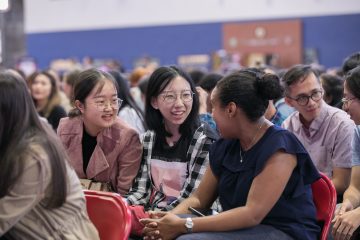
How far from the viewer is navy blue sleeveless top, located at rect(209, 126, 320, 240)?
8.25 ft

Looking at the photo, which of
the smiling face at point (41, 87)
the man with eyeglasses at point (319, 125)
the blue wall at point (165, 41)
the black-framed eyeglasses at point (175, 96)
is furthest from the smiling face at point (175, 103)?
the blue wall at point (165, 41)

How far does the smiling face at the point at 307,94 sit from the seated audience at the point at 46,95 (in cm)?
288

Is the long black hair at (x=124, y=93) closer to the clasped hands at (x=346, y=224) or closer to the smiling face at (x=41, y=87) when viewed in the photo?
the smiling face at (x=41, y=87)

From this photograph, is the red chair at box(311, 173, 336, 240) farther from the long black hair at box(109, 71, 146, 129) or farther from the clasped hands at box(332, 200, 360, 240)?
the long black hair at box(109, 71, 146, 129)

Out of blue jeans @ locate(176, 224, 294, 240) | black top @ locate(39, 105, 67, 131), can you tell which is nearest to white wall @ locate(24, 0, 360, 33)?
black top @ locate(39, 105, 67, 131)

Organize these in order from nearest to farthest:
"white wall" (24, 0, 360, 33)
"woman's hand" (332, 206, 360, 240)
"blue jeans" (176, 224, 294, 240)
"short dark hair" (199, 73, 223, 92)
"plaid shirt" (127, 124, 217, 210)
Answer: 1. "blue jeans" (176, 224, 294, 240)
2. "woman's hand" (332, 206, 360, 240)
3. "plaid shirt" (127, 124, 217, 210)
4. "short dark hair" (199, 73, 223, 92)
5. "white wall" (24, 0, 360, 33)

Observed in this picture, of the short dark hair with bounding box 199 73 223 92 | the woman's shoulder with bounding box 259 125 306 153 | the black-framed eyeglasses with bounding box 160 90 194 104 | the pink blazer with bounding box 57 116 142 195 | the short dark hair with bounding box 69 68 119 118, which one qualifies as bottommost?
the pink blazer with bounding box 57 116 142 195

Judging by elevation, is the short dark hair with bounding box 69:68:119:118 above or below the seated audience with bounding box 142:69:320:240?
above

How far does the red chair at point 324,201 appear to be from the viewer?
265cm

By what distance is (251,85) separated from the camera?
2.60 m

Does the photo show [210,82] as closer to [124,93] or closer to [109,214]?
[124,93]

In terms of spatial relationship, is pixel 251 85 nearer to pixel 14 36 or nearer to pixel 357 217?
pixel 357 217

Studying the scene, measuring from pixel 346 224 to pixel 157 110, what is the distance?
4.05ft

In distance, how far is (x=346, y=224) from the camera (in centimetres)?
272
